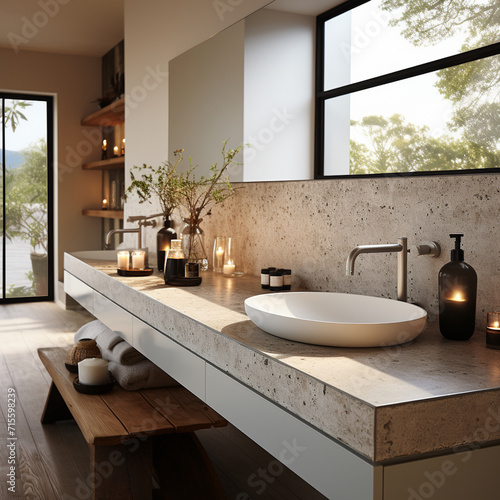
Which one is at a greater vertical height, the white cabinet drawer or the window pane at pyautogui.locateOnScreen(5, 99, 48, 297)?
the window pane at pyautogui.locateOnScreen(5, 99, 48, 297)

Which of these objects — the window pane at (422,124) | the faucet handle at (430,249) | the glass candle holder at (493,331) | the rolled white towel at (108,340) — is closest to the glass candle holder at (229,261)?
the rolled white towel at (108,340)

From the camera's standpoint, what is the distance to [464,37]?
66.1 inches

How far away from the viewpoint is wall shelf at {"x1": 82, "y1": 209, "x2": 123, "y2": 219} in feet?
18.5

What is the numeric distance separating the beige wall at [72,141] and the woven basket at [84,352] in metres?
3.94

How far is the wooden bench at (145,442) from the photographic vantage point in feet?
6.61

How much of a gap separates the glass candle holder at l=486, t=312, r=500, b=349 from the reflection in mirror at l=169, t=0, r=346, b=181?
98 centimetres

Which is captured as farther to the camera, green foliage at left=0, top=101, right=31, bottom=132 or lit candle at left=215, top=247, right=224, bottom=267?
green foliage at left=0, top=101, right=31, bottom=132

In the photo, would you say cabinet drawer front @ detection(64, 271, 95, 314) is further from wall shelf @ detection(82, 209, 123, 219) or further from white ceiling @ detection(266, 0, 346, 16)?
wall shelf @ detection(82, 209, 123, 219)

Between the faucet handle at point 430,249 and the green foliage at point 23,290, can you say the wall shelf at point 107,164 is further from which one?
the faucet handle at point 430,249

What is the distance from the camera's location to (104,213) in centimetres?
593

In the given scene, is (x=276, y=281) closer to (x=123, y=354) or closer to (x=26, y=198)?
(x=123, y=354)

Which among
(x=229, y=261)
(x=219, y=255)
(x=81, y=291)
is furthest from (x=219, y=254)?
(x=81, y=291)

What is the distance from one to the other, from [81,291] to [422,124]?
202 cm

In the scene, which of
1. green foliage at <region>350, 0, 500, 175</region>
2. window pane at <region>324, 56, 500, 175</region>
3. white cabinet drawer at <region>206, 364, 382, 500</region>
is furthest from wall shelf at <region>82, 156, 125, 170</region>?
white cabinet drawer at <region>206, 364, 382, 500</region>
